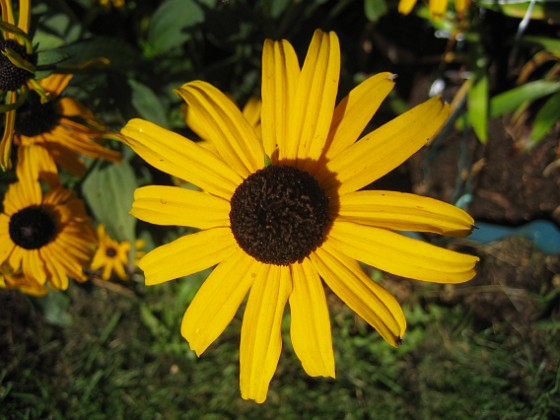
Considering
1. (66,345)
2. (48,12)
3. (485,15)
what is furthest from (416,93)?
(66,345)

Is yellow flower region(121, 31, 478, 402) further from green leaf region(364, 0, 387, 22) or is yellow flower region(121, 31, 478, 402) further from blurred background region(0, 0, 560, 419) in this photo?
blurred background region(0, 0, 560, 419)

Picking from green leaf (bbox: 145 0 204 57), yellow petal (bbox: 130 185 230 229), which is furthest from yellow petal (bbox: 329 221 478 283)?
green leaf (bbox: 145 0 204 57)

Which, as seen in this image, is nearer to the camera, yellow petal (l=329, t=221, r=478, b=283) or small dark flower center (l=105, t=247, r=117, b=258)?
yellow petal (l=329, t=221, r=478, b=283)

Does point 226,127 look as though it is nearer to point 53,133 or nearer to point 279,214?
point 279,214

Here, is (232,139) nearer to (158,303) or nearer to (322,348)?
(322,348)

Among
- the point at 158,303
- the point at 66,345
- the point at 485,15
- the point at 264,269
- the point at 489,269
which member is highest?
the point at 485,15
